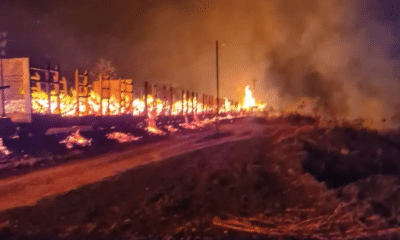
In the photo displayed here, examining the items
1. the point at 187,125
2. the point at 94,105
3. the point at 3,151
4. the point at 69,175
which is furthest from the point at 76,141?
the point at 187,125

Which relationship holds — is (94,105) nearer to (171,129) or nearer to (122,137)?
(122,137)

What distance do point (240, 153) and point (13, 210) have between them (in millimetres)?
9452

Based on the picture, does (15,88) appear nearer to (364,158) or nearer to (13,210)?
(13,210)

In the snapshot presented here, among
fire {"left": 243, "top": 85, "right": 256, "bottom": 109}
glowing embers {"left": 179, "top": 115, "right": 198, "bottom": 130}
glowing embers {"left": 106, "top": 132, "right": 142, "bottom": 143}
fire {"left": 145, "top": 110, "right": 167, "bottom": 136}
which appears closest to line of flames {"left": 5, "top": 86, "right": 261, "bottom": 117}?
fire {"left": 145, "top": 110, "right": 167, "bottom": 136}

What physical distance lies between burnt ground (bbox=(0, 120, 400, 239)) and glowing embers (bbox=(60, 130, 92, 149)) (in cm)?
554

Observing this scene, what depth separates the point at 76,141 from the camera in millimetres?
20703

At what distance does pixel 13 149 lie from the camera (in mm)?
17328

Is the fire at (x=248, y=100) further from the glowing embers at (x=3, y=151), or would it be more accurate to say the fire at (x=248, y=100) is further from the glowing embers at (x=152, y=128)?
the glowing embers at (x=3, y=151)

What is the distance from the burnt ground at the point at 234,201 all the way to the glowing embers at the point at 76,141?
5.54m

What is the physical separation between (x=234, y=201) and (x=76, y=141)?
1060 centimetres

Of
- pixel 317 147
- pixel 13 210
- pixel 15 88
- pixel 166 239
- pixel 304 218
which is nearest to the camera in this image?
pixel 166 239

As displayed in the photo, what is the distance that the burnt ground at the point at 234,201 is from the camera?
942 cm

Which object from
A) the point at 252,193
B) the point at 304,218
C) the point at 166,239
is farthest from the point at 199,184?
the point at 166,239

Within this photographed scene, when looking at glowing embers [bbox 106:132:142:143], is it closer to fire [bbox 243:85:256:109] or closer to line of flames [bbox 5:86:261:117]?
line of flames [bbox 5:86:261:117]
